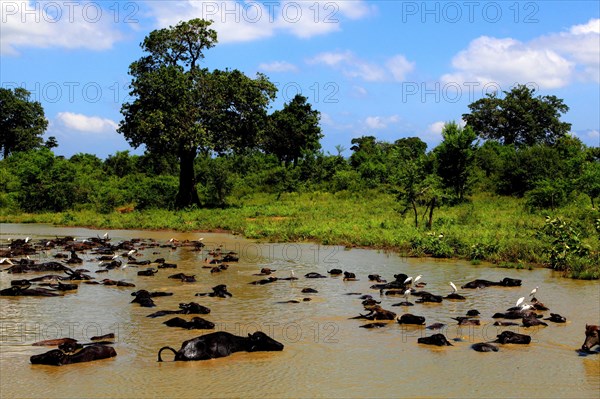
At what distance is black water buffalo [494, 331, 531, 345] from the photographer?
898 centimetres

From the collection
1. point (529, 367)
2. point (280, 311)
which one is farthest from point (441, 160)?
point (529, 367)

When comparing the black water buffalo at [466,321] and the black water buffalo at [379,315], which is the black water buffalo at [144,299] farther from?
the black water buffalo at [466,321]

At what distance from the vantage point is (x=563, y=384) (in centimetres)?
737

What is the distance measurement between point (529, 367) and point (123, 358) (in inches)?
206

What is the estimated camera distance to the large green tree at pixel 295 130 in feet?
194

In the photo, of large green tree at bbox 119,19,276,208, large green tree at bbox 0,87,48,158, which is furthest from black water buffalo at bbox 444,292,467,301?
large green tree at bbox 0,87,48,158

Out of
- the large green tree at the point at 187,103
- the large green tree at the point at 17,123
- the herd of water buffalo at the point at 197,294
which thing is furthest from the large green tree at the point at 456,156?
the large green tree at the point at 17,123

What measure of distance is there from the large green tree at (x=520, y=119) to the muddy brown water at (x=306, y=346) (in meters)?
52.9

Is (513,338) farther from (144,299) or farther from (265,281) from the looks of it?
(144,299)

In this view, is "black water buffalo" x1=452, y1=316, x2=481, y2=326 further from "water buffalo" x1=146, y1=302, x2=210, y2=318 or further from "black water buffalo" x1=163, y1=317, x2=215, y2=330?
"water buffalo" x1=146, y1=302, x2=210, y2=318

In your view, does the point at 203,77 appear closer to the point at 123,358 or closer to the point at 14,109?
the point at 123,358

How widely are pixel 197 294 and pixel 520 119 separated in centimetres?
5867

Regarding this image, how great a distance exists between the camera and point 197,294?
12.7 metres

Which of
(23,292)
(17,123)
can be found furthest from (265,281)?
(17,123)
